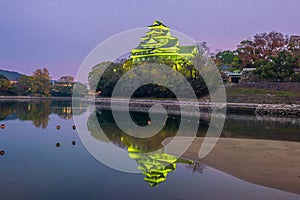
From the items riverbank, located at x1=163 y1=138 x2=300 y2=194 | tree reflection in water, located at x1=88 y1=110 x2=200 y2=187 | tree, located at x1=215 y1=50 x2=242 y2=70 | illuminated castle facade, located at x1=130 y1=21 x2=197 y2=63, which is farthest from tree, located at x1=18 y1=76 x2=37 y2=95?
riverbank, located at x1=163 y1=138 x2=300 y2=194

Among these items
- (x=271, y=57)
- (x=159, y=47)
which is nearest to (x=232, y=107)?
(x=271, y=57)

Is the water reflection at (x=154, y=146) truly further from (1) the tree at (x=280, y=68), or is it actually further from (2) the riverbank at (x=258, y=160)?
(1) the tree at (x=280, y=68)

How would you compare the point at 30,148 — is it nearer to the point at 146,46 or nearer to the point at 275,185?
the point at 275,185

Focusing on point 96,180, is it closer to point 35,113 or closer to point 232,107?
point 35,113

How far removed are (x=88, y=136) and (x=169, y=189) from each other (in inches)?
485

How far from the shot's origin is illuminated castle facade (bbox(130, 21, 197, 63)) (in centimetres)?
6544

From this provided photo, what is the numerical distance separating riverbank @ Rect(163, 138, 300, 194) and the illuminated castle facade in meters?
48.2

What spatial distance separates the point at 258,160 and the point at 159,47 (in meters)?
57.3

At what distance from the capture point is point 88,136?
68.0ft

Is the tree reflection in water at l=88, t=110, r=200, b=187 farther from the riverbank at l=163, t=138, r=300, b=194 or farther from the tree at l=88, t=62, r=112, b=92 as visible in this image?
the tree at l=88, t=62, r=112, b=92

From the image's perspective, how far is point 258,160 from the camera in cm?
1262

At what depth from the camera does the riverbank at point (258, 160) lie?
998 cm

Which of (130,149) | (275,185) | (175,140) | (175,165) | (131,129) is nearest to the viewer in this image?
(275,185)

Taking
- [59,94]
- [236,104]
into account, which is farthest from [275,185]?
[59,94]
